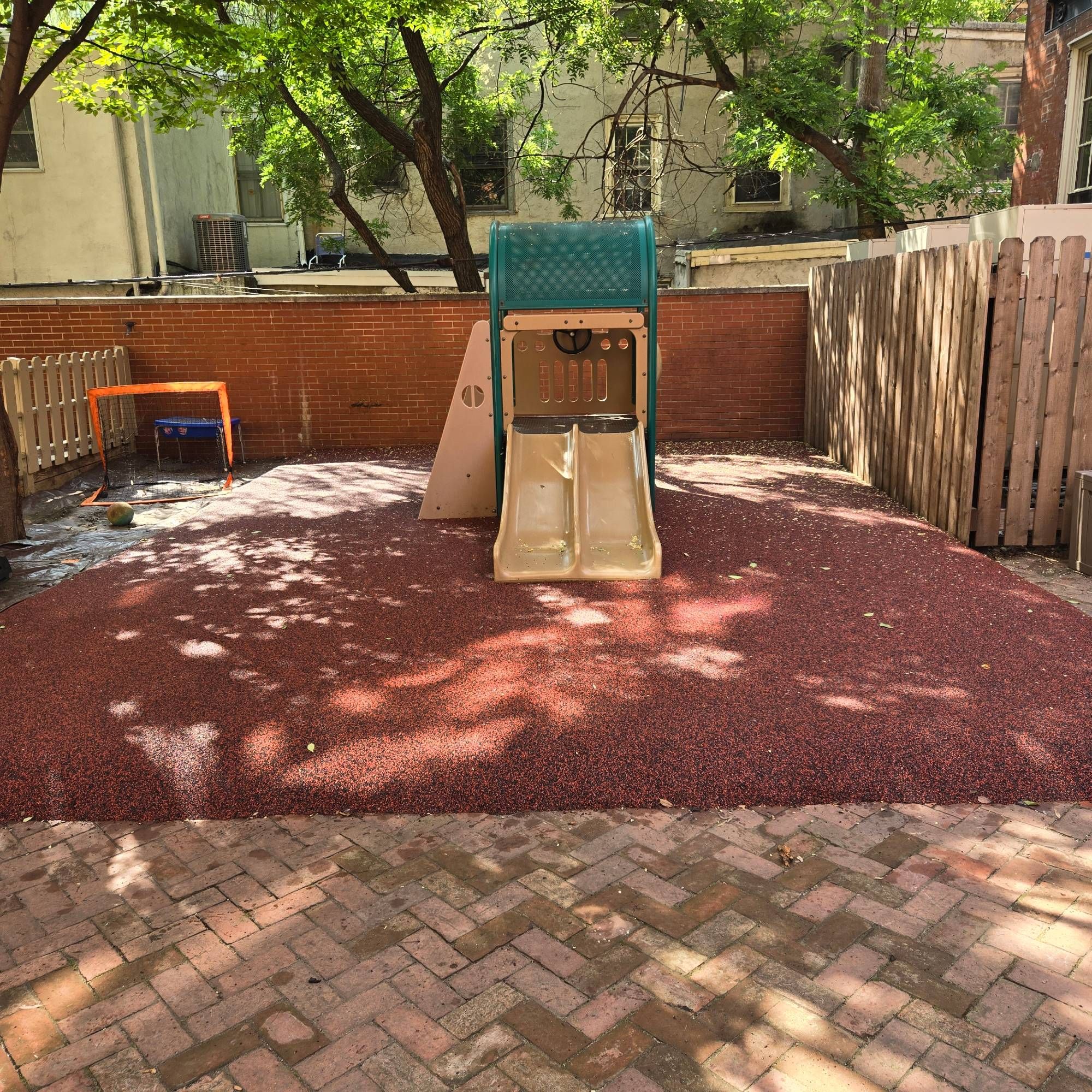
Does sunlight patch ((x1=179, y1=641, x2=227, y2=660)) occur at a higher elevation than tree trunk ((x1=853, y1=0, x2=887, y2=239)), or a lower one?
lower

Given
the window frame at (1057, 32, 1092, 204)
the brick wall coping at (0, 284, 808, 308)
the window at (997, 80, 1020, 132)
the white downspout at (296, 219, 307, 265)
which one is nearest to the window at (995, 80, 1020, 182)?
the window at (997, 80, 1020, 132)

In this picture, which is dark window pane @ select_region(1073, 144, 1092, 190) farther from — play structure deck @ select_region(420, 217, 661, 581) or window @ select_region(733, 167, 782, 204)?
window @ select_region(733, 167, 782, 204)

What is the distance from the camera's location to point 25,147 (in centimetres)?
1598

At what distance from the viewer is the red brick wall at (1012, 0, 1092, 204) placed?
1183cm

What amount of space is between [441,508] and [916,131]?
988 cm

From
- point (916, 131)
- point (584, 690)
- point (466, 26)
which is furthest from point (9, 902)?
point (466, 26)

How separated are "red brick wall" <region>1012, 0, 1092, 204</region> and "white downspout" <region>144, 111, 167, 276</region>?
13166 mm

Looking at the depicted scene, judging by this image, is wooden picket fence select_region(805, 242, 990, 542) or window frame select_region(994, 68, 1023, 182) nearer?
wooden picket fence select_region(805, 242, 990, 542)

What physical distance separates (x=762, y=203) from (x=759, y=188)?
11.0 inches

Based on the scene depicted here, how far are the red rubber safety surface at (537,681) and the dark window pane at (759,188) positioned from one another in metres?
13.8

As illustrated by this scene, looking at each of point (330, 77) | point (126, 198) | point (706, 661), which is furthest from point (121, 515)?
point (126, 198)

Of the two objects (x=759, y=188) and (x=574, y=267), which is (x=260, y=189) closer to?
(x=759, y=188)

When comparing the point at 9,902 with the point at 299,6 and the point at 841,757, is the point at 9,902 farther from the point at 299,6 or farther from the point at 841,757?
the point at 299,6

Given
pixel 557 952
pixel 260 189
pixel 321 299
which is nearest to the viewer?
pixel 557 952
